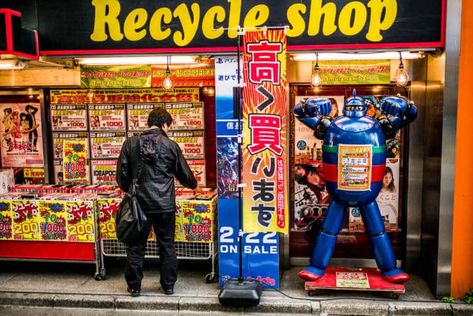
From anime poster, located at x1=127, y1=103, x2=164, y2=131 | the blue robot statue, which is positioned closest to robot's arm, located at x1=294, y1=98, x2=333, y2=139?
the blue robot statue

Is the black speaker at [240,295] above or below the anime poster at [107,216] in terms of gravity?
below

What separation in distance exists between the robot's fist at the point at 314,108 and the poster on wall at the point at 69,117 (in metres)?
3.76

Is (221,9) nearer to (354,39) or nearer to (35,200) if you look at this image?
(354,39)

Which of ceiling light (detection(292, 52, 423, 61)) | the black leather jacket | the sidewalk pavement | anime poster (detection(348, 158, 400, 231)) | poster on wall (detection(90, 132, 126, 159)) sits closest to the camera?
the sidewalk pavement

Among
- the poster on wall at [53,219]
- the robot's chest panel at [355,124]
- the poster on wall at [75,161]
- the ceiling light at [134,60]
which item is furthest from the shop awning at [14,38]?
the robot's chest panel at [355,124]

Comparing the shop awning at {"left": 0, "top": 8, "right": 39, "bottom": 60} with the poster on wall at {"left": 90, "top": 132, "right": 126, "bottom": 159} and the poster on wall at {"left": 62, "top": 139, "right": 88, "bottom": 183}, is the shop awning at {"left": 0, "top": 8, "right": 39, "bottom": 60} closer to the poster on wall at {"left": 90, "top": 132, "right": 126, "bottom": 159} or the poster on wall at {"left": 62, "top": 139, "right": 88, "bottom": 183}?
the poster on wall at {"left": 62, "top": 139, "right": 88, "bottom": 183}

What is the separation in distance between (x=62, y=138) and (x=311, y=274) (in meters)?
4.68

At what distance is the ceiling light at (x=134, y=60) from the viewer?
23.8 feet

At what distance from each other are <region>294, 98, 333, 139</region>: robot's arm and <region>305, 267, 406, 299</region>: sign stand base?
1894mm

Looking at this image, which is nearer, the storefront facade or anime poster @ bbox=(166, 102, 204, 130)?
the storefront facade

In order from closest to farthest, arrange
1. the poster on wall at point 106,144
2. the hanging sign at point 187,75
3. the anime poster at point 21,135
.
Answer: the hanging sign at point 187,75 < the poster on wall at point 106,144 < the anime poster at point 21,135

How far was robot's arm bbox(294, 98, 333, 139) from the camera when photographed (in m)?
6.49

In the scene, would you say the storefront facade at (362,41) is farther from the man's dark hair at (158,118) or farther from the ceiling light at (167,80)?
the man's dark hair at (158,118)

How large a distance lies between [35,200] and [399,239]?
542cm
